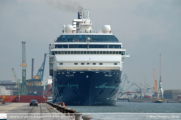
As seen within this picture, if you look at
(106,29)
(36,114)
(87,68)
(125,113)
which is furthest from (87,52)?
(36,114)

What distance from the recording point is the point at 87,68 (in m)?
73.9

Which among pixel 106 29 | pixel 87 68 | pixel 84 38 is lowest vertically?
pixel 87 68

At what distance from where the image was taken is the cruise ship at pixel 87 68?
72062 mm

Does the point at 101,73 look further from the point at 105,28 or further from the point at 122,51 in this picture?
the point at 105,28

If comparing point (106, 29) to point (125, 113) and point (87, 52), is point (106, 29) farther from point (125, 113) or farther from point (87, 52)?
point (125, 113)

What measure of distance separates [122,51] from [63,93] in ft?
48.6

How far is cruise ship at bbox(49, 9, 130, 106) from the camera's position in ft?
236

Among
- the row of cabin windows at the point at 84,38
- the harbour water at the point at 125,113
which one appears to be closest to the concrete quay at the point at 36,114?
the harbour water at the point at 125,113

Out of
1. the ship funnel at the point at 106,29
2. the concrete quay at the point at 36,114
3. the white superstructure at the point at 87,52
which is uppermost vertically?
the ship funnel at the point at 106,29

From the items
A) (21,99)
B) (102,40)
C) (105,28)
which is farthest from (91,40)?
(21,99)

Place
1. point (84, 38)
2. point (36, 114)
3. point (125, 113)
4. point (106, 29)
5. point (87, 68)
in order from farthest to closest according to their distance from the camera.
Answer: point (106, 29) → point (84, 38) → point (87, 68) → point (125, 113) → point (36, 114)

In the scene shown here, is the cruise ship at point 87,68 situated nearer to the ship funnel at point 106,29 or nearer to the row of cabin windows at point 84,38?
the row of cabin windows at point 84,38

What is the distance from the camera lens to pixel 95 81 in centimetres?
7194

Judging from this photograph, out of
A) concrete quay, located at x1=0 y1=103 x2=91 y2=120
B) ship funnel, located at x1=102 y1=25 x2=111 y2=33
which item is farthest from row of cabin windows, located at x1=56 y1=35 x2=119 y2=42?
concrete quay, located at x1=0 y1=103 x2=91 y2=120
